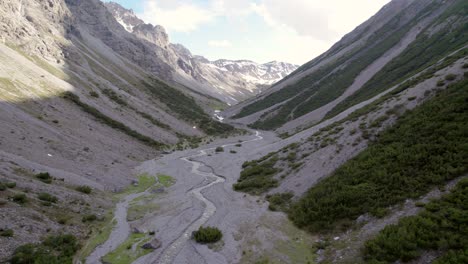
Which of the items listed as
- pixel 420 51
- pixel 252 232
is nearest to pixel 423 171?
pixel 252 232

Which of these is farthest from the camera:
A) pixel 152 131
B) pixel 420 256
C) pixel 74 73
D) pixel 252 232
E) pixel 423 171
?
pixel 74 73

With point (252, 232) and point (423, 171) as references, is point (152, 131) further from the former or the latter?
point (423, 171)

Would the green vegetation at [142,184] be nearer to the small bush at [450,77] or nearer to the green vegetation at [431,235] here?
the green vegetation at [431,235]

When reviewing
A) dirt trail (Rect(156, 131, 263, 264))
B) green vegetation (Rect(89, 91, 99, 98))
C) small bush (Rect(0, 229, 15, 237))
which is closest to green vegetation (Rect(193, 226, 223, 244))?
dirt trail (Rect(156, 131, 263, 264))

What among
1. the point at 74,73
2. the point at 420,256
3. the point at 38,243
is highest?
the point at 74,73

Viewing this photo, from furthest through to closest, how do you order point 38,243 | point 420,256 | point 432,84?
point 432,84, point 38,243, point 420,256

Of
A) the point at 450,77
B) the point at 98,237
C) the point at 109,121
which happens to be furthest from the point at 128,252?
the point at 109,121

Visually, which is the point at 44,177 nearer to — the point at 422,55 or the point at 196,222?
the point at 196,222
